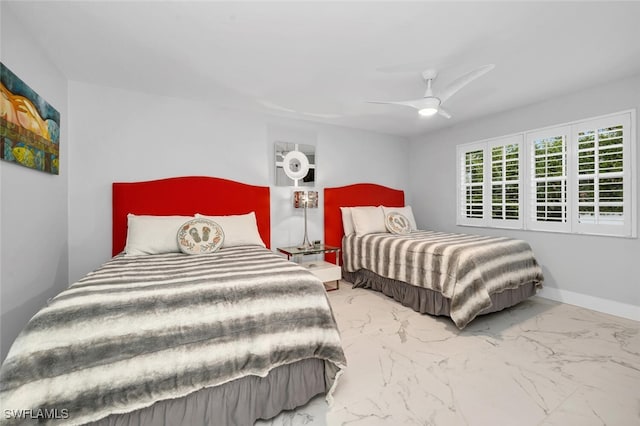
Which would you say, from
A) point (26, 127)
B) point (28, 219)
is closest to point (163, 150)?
point (26, 127)

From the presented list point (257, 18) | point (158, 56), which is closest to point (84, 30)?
point (158, 56)

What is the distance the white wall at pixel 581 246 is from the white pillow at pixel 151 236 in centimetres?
400

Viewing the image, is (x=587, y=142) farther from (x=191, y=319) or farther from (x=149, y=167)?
(x=149, y=167)

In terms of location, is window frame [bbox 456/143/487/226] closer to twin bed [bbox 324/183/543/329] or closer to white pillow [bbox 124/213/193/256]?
twin bed [bbox 324/183/543/329]

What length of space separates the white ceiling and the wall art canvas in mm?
464

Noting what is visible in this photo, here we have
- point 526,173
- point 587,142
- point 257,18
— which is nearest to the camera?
point 257,18

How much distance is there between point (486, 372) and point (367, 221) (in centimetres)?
240

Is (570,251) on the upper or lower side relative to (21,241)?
lower

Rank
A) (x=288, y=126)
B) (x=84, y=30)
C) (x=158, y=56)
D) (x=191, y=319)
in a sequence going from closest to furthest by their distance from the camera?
(x=191, y=319) < (x=84, y=30) < (x=158, y=56) < (x=288, y=126)

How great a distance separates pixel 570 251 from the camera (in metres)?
3.18

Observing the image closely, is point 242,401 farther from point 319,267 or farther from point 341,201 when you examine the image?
point 341,201

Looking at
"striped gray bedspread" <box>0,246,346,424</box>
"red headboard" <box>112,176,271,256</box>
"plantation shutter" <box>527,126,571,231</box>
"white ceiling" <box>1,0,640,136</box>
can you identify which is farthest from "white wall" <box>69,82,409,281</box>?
"plantation shutter" <box>527,126,571,231</box>

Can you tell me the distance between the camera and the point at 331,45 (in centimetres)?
215

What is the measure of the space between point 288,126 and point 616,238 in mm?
3967
